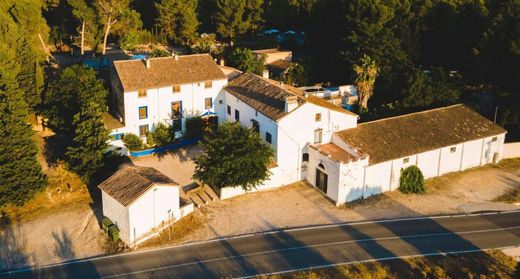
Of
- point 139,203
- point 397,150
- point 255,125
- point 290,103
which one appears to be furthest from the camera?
point 255,125

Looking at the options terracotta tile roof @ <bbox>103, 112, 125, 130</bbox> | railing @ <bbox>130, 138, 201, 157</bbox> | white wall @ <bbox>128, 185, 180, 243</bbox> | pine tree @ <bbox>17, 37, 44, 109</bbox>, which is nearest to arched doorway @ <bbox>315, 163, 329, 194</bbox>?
white wall @ <bbox>128, 185, 180, 243</bbox>

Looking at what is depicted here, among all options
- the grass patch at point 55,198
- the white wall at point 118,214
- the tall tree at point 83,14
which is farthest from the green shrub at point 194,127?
the tall tree at point 83,14

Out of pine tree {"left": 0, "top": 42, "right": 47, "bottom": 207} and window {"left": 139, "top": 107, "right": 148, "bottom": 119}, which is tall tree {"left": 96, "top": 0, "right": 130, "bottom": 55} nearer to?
window {"left": 139, "top": 107, "right": 148, "bottom": 119}

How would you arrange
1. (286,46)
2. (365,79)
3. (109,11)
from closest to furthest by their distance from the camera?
1. (365,79)
2. (109,11)
3. (286,46)

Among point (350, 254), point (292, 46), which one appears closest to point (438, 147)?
point (350, 254)

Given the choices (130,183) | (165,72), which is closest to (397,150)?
(130,183)

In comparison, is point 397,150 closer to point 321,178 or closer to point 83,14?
point 321,178

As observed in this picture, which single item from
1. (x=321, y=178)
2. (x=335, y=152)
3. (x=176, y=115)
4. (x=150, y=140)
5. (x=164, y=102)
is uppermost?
(x=164, y=102)
